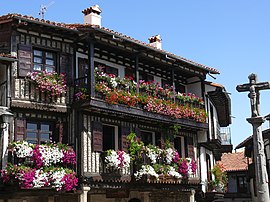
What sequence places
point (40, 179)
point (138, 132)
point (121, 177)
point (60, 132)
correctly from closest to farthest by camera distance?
point (40, 179) → point (60, 132) → point (121, 177) → point (138, 132)

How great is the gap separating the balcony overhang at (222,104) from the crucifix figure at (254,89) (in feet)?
42.4

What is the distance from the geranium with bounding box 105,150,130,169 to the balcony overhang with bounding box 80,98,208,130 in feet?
5.55

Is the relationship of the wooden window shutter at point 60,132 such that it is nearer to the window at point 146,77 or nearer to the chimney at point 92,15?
the chimney at point 92,15

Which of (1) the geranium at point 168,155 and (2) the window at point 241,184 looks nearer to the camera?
(1) the geranium at point 168,155

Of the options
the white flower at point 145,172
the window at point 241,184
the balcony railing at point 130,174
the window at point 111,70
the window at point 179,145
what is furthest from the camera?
the window at point 241,184

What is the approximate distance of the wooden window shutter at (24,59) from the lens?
18422 mm

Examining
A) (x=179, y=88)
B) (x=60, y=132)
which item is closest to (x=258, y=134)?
(x=60, y=132)

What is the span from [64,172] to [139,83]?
585cm

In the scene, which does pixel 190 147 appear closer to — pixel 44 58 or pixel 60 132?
pixel 60 132

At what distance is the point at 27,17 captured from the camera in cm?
1822

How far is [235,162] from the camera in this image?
158 feet

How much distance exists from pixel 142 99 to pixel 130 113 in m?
1.03

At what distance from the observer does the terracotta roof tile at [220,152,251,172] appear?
4658 cm

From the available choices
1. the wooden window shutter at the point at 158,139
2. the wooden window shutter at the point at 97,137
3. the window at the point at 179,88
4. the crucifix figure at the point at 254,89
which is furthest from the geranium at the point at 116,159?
the crucifix figure at the point at 254,89
